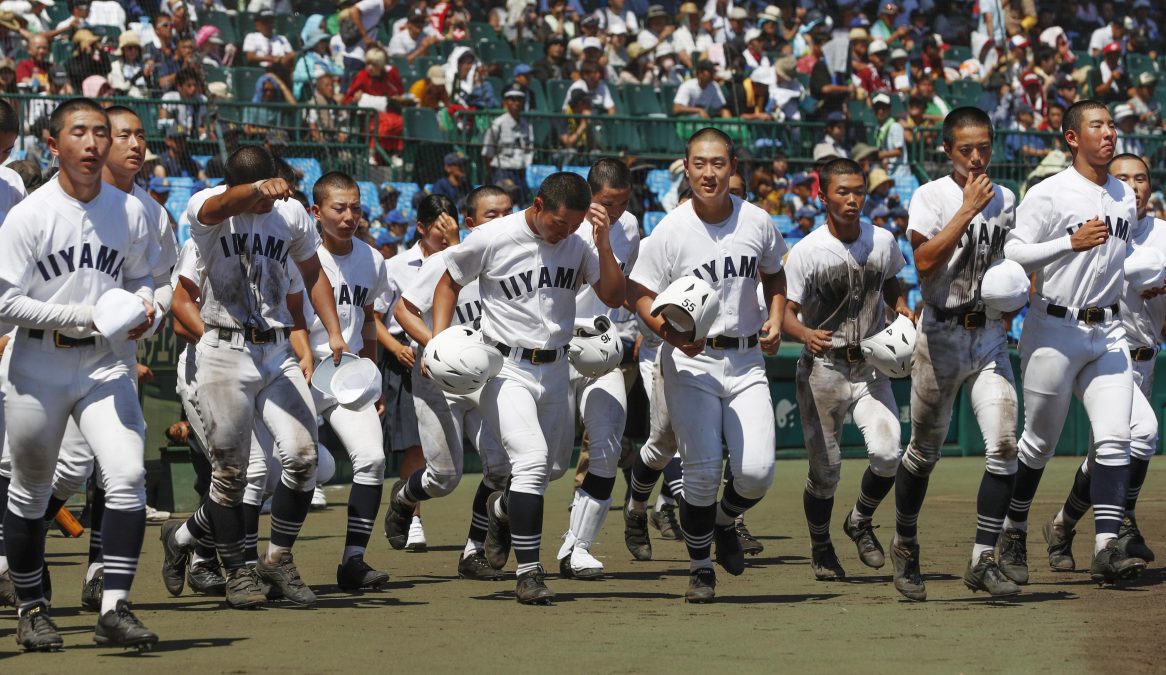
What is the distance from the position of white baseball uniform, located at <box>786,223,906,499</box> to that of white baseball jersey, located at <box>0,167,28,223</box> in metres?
4.04

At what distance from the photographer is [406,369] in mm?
11750

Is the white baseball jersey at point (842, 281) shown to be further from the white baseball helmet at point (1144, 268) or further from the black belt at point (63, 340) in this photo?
the black belt at point (63, 340)

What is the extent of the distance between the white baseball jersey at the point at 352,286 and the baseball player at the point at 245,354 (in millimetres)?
1492

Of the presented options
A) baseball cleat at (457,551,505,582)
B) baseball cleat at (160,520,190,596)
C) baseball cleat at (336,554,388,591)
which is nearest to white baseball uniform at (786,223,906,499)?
baseball cleat at (457,551,505,582)

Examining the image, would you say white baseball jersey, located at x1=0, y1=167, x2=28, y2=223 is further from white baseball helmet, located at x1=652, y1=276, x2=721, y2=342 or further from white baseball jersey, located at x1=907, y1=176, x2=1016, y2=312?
white baseball jersey, located at x1=907, y1=176, x2=1016, y2=312

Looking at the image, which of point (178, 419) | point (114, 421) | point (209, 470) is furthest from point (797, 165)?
point (114, 421)

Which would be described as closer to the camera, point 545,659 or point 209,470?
point 545,659

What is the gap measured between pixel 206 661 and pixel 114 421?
105 centimetres

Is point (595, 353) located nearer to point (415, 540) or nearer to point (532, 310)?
point (532, 310)

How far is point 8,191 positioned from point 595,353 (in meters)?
3.08

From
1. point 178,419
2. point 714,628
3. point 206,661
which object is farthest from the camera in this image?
point 178,419

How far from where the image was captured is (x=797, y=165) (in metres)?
21.4

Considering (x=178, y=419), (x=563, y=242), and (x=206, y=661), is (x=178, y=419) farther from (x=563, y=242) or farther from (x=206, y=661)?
(x=206, y=661)

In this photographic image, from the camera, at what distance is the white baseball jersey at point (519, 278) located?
324 inches
